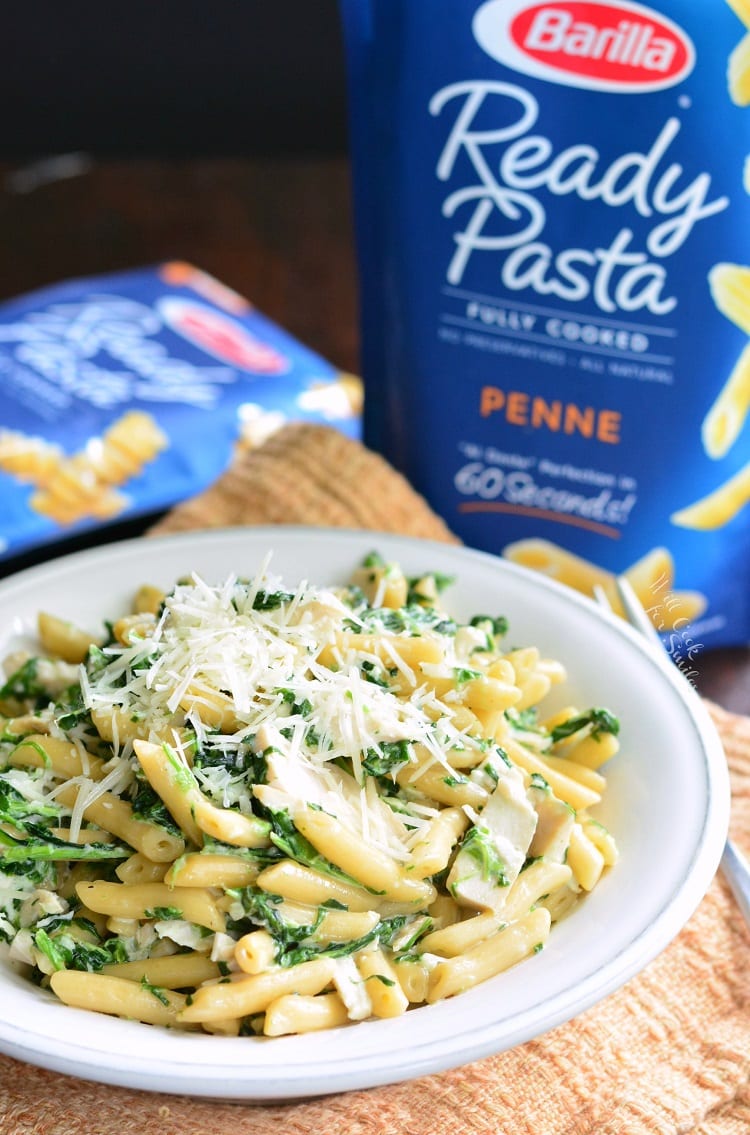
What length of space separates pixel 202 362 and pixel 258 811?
156 centimetres

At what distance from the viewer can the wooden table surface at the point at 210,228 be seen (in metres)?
3.04

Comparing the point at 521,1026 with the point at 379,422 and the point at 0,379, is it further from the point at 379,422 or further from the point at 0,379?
the point at 0,379

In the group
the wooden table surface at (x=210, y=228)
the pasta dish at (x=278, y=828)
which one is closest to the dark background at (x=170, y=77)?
the wooden table surface at (x=210, y=228)

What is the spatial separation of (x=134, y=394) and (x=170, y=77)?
A: 155 centimetres

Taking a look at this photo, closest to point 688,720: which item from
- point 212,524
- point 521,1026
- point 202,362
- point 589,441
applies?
point 521,1026

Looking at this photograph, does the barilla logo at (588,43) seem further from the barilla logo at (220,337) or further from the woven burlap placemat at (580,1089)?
the barilla logo at (220,337)

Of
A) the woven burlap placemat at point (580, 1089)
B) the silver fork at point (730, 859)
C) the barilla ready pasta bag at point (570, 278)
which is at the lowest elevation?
the woven burlap placemat at point (580, 1089)

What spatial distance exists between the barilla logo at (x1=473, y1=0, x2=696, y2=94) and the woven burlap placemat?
3.07ft

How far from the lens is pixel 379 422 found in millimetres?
2152

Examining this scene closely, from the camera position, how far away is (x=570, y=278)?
6.07 feet

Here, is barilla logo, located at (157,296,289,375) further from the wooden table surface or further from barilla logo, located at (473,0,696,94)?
barilla logo, located at (473,0,696,94)

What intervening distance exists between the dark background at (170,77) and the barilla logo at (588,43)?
2110 mm

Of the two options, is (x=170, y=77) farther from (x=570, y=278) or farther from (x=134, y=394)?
(x=570, y=278)

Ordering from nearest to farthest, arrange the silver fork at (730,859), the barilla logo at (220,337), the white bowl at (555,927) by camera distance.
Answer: the white bowl at (555,927), the silver fork at (730,859), the barilla logo at (220,337)
